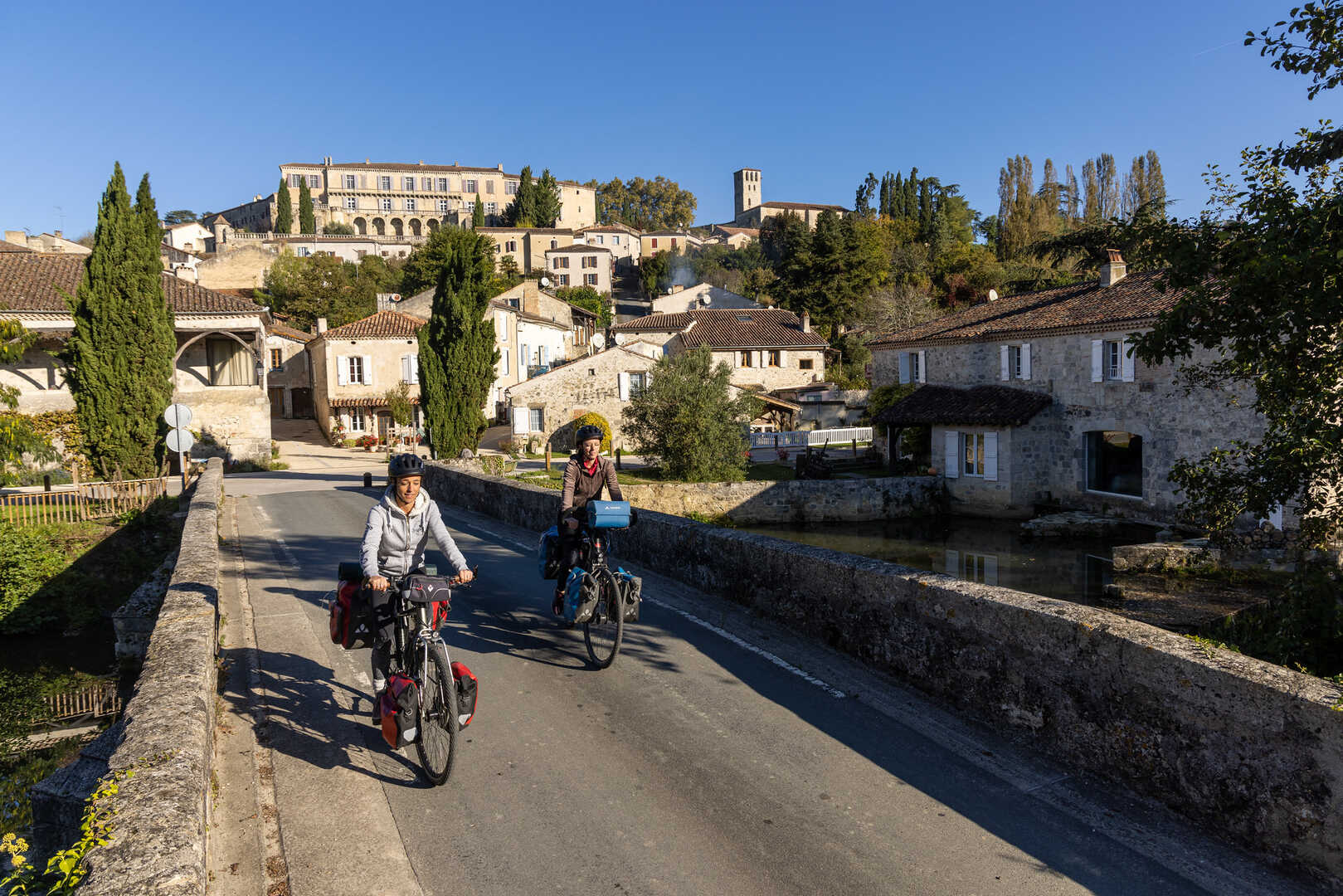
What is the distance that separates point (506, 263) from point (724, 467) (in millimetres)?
56438

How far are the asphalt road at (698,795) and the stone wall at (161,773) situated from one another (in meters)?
0.75

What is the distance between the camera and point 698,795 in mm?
5020

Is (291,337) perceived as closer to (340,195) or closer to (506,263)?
(506,263)

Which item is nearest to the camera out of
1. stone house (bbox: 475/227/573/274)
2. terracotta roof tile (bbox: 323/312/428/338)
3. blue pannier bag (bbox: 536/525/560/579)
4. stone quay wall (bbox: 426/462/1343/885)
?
stone quay wall (bbox: 426/462/1343/885)

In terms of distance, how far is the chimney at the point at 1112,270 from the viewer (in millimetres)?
30203

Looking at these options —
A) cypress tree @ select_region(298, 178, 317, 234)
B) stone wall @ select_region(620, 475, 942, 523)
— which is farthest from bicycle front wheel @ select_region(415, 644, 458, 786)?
cypress tree @ select_region(298, 178, 317, 234)

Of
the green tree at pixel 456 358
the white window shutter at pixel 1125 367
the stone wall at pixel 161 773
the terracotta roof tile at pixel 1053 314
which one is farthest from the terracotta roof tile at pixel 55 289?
the white window shutter at pixel 1125 367

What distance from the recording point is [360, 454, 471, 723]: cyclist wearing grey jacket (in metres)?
5.66

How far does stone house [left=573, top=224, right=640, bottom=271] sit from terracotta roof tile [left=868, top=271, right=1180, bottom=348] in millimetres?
73283

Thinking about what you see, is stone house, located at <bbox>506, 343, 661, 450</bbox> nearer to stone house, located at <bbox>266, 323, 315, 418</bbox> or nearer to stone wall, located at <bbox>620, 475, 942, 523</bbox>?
stone wall, located at <bbox>620, 475, 942, 523</bbox>

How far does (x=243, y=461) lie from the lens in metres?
36.1

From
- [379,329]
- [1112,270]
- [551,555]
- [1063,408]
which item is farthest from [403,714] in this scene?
[379,329]

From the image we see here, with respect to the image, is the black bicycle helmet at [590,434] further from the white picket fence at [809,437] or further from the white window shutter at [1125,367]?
the white picket fence at [809,437]

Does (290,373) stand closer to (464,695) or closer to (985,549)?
(985,549)
